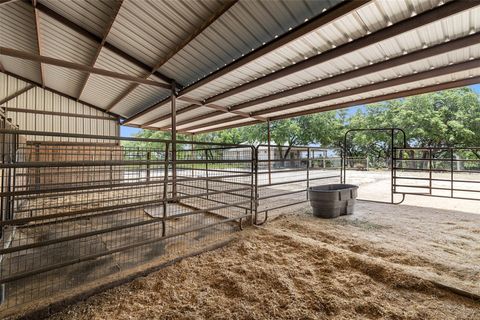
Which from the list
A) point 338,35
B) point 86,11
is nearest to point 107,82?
point 86,11

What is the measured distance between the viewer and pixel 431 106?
691 inches

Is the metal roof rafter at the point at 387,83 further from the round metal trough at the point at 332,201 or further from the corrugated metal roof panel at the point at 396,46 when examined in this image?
the round metal trough at the point at 332,201

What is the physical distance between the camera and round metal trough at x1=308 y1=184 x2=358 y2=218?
3828mm

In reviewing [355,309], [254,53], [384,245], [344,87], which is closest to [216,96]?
[254,53]

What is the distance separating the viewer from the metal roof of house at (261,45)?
2.65m

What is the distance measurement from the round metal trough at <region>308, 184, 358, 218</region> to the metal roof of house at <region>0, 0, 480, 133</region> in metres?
2.02

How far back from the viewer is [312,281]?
1.92 meters

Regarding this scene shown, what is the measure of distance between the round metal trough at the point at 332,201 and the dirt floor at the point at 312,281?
821 millimetres

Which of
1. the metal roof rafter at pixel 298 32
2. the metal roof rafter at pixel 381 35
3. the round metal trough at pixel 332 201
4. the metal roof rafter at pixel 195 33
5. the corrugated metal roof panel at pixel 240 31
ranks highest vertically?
the metal roof rafter at pixel 195 33

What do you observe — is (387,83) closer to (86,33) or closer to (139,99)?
(86,33)

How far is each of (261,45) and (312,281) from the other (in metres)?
3.20

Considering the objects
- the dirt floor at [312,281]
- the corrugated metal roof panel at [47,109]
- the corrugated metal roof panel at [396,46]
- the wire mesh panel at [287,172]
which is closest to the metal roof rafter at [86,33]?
the corrugated metal roof panel at [396,46]

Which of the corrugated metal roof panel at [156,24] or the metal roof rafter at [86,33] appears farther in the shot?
the metal roof rafter at [86,33]

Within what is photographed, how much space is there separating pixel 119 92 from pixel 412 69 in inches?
292
